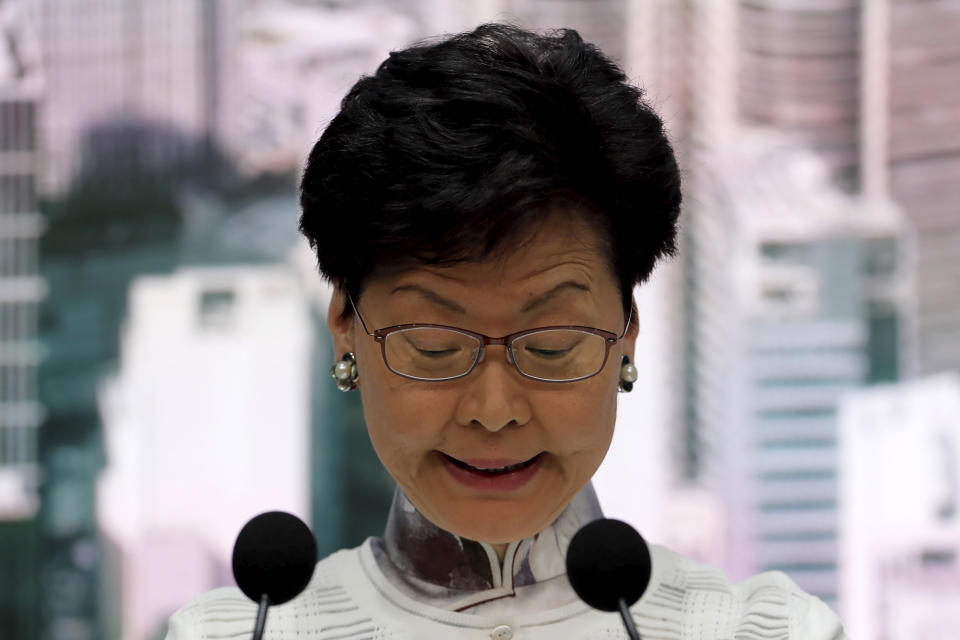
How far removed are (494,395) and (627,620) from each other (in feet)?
0.61

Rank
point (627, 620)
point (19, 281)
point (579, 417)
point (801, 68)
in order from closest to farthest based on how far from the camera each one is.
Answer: point (627, 620) → point (579, 417) → point (801, 68) → point (19, 281)

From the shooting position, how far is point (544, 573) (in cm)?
102

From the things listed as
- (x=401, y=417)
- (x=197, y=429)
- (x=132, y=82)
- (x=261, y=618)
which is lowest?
(x=197, y=429)

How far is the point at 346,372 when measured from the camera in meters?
1.01

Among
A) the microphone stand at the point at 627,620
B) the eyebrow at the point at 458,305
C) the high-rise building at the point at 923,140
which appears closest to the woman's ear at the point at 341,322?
the eyebrow at the point at 458,305

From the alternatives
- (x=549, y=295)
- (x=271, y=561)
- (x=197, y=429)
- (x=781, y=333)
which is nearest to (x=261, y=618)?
(x=271, y=561)

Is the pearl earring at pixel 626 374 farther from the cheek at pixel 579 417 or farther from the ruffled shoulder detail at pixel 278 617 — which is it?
the ruffled shoulder detail at pixel 278 617

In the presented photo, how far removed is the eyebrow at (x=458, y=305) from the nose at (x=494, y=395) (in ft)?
0.13

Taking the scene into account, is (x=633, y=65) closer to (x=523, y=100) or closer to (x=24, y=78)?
(x=24, y=78)

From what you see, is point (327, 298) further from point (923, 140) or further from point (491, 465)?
point (491, 465)

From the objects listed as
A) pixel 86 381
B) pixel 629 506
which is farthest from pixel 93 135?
pixel 629 506

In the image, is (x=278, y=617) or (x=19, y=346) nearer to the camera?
(x=278, y=617)

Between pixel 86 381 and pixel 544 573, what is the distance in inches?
102

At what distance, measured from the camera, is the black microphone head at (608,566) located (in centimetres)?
82
